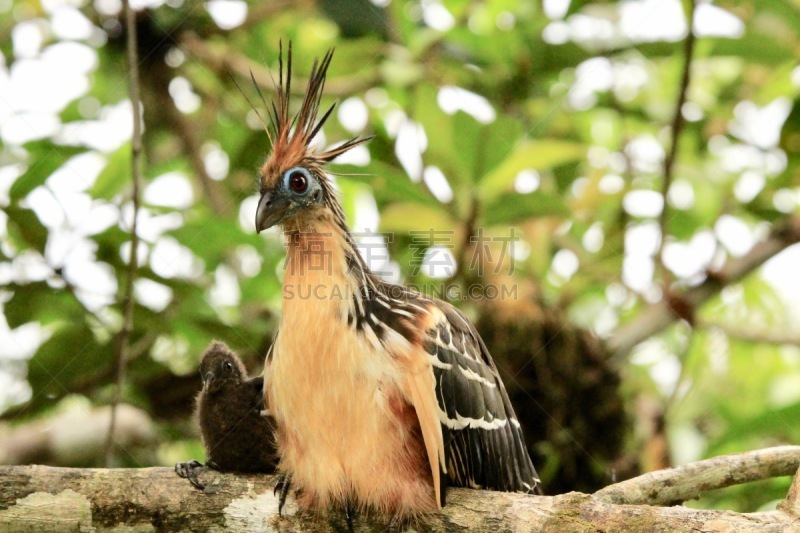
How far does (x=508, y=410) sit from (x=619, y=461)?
186 cm

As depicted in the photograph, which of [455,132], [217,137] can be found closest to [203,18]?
[217,137]

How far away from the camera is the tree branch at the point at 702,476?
3.33m

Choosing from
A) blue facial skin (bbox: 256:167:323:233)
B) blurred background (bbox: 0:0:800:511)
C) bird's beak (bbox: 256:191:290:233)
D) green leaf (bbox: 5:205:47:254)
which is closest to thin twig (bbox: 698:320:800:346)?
blurred background (bbox: 0:0:800:511)

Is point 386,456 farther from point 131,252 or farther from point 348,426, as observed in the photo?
point 131,252

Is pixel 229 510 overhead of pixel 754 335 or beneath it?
beneath

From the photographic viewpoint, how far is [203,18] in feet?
18.7

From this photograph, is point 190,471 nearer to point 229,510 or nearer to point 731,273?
point 229,510

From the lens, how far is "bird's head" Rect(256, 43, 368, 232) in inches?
148

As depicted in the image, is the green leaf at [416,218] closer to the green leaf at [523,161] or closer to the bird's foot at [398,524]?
the green leaf at [523,161]

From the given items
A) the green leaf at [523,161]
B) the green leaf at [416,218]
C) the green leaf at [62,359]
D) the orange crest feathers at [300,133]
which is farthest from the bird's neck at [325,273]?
the green leaf at [62,359]

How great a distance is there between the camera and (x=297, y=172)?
149 inches

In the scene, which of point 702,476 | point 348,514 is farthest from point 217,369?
point 702,476

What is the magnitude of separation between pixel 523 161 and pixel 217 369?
6.44 feet

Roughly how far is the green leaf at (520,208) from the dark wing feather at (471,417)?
98 cm
